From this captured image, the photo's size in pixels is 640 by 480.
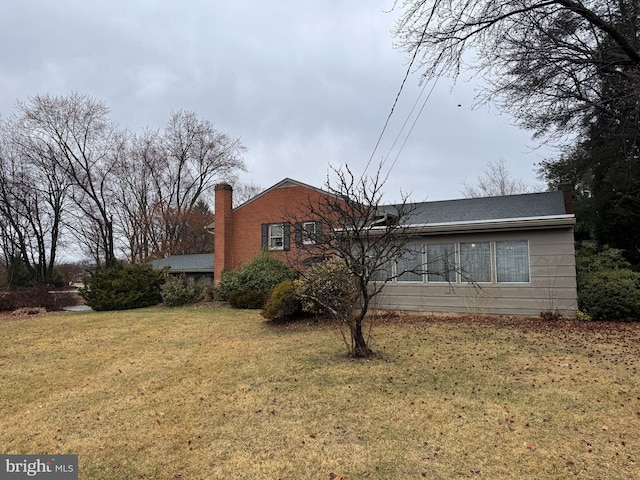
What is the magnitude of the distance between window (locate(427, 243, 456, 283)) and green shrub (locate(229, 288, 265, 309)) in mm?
6285

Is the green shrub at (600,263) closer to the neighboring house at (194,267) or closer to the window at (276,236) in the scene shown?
the window at (276,236)

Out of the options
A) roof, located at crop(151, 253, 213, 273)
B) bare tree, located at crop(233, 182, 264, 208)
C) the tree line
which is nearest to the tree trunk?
roof, located at crop(151, 253, 213, 273)

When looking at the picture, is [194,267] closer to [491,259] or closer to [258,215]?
[258,215]

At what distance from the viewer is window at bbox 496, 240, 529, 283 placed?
10414 mm

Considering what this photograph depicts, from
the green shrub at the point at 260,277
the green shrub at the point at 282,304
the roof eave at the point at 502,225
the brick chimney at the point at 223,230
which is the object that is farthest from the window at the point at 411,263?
the brick chimney at the point at 223,230

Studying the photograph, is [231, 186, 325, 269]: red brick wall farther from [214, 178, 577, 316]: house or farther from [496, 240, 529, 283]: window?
[496, 240, 529, 283]: window

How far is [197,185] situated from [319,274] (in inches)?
1099

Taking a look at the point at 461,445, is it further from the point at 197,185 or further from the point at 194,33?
the point at 197,185

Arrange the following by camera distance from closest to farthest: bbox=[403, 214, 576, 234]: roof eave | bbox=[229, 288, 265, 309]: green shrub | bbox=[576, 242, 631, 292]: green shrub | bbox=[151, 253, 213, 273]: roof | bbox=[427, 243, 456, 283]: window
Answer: bbox=[403, 214, 576, 234]: roof eave
bbox=[427, 243, 456, 283]: window
bbox=[576, 242, 631, 292]: green shrub
bbox=[229, 288, 265, 309]: green shrub
bbox=[151, 253, 213, 273]: roof

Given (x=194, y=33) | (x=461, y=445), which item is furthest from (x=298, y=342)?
(x=194, y=33)

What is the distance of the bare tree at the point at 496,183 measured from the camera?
107 ft

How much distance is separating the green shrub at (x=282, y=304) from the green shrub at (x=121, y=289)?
28.7 feet

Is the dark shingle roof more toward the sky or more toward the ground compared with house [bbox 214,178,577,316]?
more toward the sky

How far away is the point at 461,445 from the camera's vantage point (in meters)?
3.56
